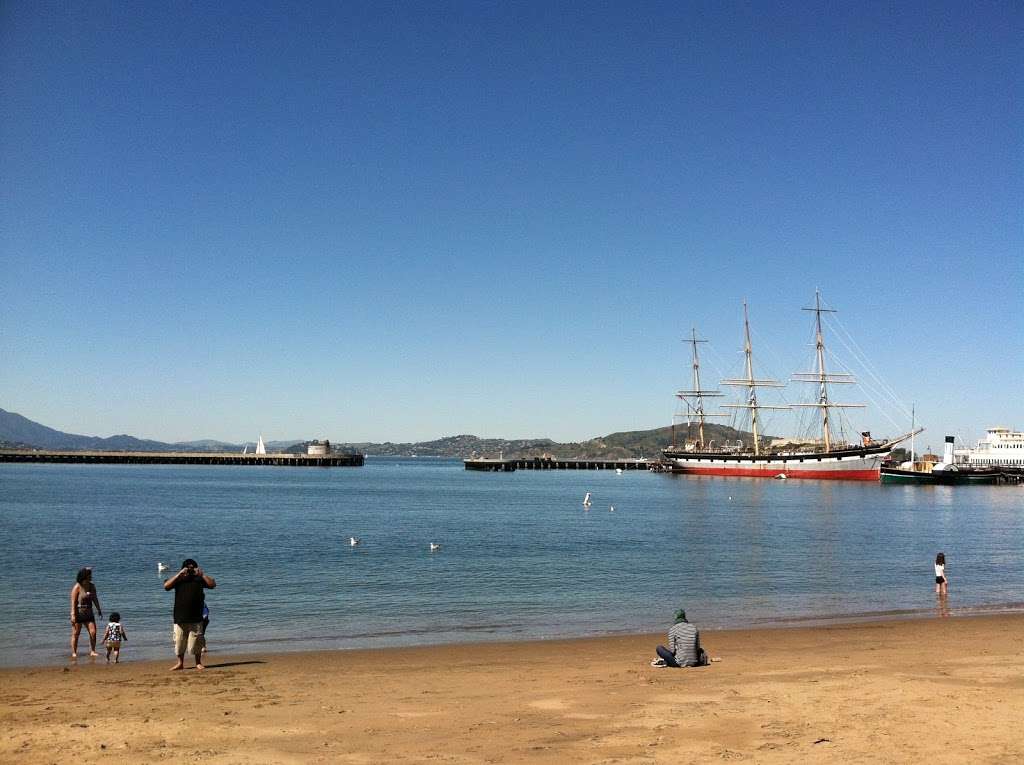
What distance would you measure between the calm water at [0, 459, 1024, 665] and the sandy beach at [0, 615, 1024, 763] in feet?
12.1

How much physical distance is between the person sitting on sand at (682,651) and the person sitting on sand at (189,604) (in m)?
7.88

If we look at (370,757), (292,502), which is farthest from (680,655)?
(292,502)

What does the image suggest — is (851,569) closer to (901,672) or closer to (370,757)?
(901,672)

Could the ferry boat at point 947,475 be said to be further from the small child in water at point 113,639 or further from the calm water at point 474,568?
the small child in water at point 113,639

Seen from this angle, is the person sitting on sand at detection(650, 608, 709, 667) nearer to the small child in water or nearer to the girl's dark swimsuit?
the small child in water

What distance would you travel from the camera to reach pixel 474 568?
32.2m

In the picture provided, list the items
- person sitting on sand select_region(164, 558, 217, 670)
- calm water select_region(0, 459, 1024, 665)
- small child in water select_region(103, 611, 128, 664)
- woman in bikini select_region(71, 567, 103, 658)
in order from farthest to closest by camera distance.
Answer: calm water select_region(0, 459, 1024, 665), small child in water select_region(103, 611, 128, 664), woman in bikini select_region(71, 567, 103, 658), person sitting on sand select_region(164, 558, 217, 670)

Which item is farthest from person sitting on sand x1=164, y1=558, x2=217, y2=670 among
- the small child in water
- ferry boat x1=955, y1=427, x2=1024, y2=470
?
ferry boat x1=955, y1=427, x2=1024, y2=470

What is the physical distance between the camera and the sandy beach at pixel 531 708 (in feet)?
30.8

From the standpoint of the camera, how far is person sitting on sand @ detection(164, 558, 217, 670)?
13219mm

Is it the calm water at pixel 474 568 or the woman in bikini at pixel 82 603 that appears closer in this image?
the woman in bikini at pixel 82 603

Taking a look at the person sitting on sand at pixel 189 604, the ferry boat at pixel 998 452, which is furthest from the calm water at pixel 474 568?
the ferry boat at pixel 998 452

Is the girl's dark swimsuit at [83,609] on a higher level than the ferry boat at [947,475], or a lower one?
higher

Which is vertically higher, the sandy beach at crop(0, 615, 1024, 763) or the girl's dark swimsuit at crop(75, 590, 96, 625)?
the girl's dark swimsuit at crop(75, 590, 96, 625)
